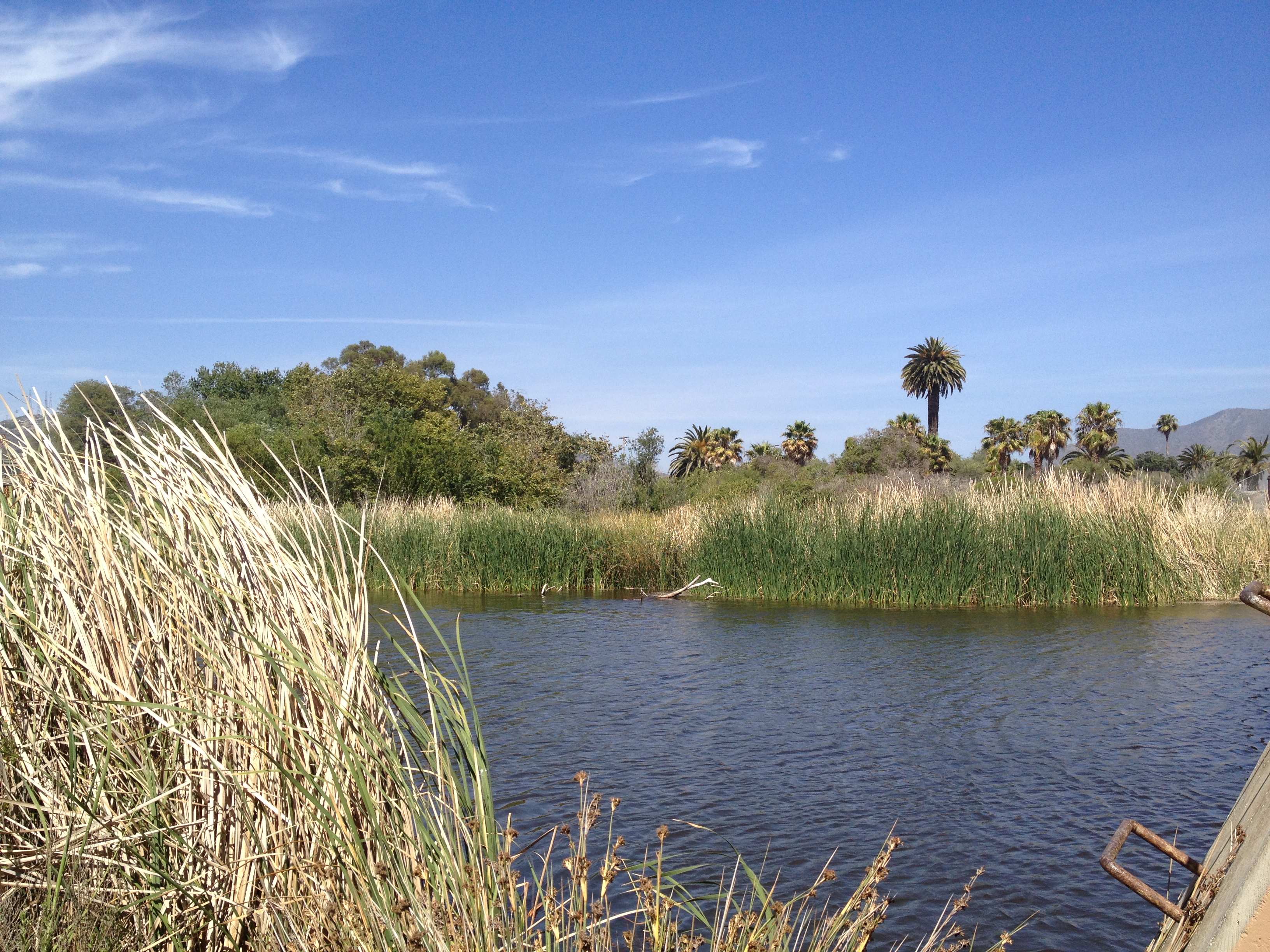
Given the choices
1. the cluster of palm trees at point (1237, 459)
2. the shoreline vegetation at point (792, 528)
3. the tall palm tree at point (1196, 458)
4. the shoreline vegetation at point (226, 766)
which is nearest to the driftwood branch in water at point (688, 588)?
the shoreline vegetation at point (792, 528)

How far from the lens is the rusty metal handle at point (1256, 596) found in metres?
2.46

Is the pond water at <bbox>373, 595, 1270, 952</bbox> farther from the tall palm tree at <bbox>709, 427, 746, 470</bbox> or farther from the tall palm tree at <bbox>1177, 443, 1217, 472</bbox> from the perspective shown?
the tall palm tree at <bbox>1177, 443, 1217, 472</bbox>

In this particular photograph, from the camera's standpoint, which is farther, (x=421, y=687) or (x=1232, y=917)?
(x=421, y=687)

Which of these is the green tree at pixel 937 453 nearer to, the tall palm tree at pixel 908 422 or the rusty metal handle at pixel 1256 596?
the tall palm tree at pixel 908 422

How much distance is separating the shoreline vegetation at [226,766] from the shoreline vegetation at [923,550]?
15394 millimetres

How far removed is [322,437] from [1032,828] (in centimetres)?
2972

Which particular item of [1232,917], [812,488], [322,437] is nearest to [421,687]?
[1232,917]

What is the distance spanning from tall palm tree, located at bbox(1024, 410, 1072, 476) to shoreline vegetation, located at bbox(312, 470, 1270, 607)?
1380 inches

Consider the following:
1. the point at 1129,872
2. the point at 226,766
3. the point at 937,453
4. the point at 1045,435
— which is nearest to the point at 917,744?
the point at 1129,872

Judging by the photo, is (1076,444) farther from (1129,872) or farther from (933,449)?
(1129,872)

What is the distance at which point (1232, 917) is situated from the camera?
2236 millimetres

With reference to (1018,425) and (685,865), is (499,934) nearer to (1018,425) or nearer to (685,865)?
(685,865)

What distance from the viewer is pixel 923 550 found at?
18094 mm

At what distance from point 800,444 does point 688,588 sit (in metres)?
37.4
